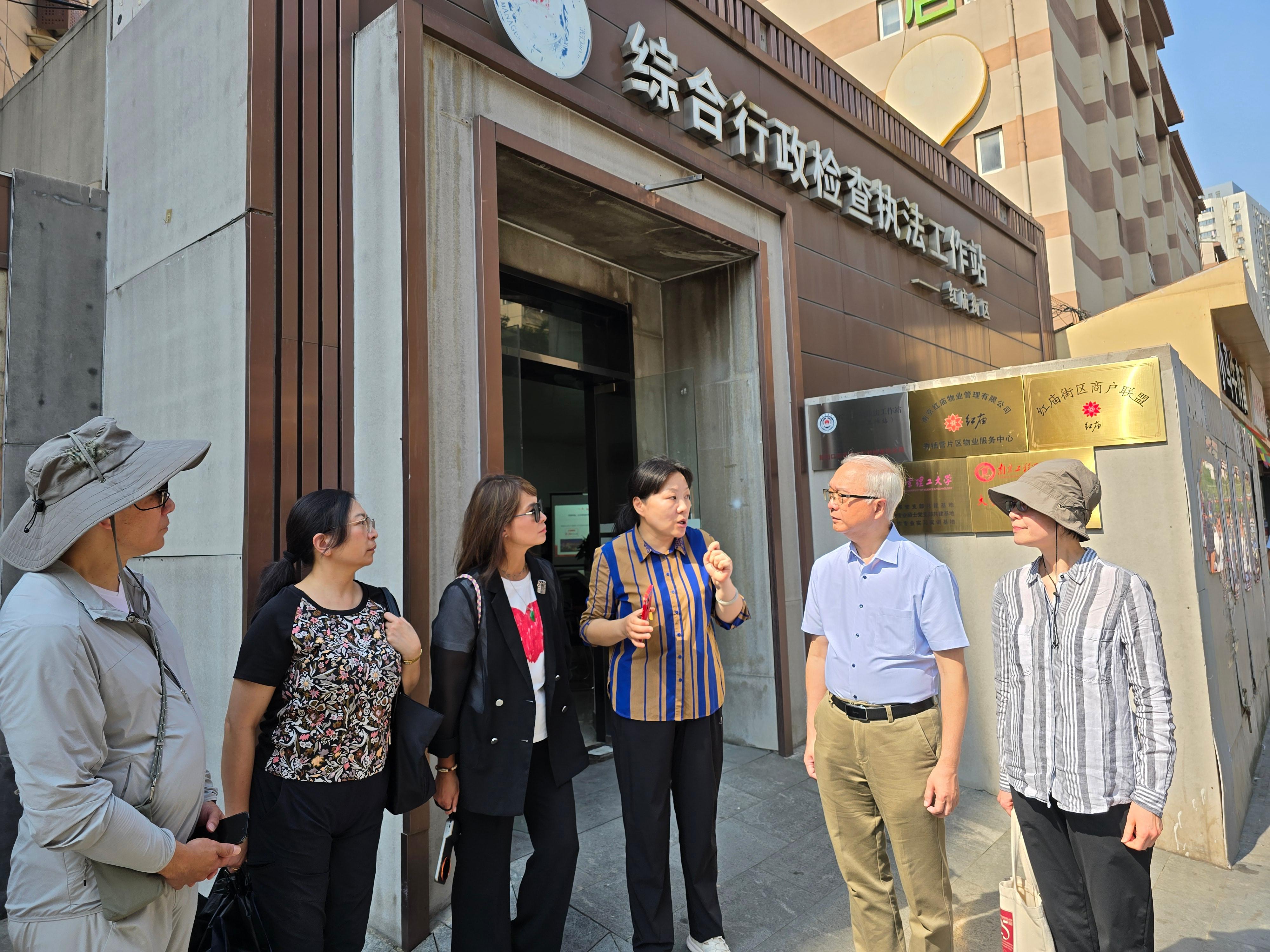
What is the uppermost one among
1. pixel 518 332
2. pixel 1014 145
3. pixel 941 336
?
pixel 1014 145

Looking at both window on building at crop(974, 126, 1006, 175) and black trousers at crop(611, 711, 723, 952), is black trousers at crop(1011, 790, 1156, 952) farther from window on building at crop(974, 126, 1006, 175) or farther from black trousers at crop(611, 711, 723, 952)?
window on building at crop(974, 126, 1006, 175)

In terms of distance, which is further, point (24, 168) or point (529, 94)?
point (24, 168)

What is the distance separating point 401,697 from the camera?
2.37 metres

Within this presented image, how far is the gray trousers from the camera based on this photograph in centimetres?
150

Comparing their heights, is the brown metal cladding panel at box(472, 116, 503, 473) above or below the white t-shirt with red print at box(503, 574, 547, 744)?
above

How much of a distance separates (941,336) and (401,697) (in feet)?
24.9

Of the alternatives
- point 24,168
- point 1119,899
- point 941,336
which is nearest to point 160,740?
point 1119,899

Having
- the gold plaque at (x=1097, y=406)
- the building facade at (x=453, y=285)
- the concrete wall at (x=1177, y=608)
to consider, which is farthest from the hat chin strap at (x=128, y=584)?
the gold plaque at (x=1097, y=406)

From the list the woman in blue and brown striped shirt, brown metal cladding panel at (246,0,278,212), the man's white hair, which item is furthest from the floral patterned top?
brown metal cladding panel at (246,0,278,212)

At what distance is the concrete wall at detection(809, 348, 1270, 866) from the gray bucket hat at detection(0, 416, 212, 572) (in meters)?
3.92

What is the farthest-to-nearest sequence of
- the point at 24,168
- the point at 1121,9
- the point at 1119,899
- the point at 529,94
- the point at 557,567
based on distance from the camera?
the point at 1121,9
the point at 557,567
the point at 24,168
the point at 529,94
the point at 1119,899

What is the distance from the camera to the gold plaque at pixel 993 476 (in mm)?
4586

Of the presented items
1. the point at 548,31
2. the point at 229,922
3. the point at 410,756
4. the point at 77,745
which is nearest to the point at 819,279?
the point at 548,31

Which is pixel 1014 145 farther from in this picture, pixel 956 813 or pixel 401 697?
pixel 401 697
